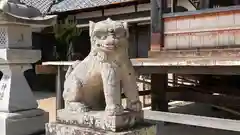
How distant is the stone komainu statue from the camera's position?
9.77ft

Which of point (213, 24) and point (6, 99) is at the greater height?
point (213, 24)

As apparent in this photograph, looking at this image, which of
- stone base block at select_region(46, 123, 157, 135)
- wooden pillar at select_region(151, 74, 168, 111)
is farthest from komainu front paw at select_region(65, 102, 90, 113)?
wooden pillar at select_region(151, 74, 168, 111)

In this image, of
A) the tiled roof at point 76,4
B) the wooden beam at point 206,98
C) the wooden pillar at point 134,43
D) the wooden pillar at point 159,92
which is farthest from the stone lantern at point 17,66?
the wooden pillar at point 134,43

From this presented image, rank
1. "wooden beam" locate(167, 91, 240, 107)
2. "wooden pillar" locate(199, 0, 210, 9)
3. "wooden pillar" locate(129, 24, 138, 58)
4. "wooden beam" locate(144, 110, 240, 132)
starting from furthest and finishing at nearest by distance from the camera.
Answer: "wooden pillar" locate(129, 24, 138, 58) → "wooden pillar" locate(199, 0, 210, 9) → "wooden beam" locate(167, 91, 240, 107) → "wooden beam" locate(144, 110, 240, 132)

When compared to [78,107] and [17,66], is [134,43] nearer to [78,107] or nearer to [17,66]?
[17,66]

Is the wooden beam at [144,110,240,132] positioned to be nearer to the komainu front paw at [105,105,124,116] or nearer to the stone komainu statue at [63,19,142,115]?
the stone komainu statue at [63,19,142,115]

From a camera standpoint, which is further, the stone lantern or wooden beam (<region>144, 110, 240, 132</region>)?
the stone lantern

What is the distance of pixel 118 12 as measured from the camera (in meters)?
10.1

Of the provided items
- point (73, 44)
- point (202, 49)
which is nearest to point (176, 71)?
point (202, 49)

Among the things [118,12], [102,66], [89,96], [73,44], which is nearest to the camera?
[102,66]

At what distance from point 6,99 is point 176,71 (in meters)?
2.51

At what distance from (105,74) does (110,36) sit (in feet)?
1.16

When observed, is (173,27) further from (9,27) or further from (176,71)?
(9,27)

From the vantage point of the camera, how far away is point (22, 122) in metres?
4.90
